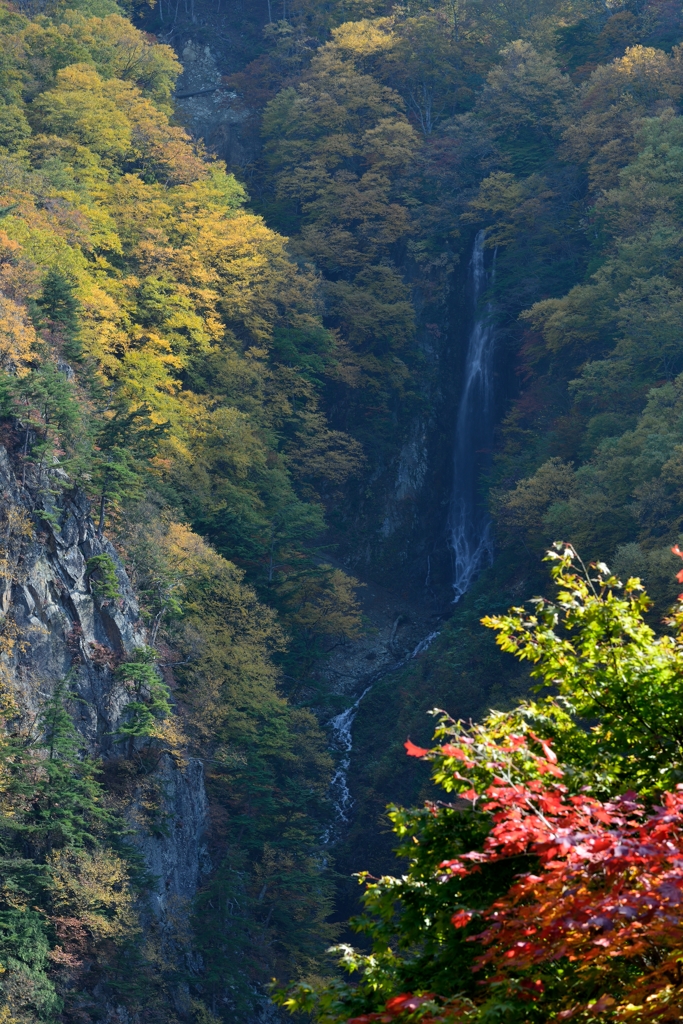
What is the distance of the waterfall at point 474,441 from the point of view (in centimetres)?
3434

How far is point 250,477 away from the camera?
30.0m

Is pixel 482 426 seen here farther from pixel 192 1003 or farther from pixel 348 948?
pixel 348 948

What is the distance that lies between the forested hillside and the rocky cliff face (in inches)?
2.9

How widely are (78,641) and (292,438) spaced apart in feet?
45.4

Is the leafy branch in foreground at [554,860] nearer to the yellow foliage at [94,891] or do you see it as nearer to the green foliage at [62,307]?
the yellow foliage at [94,891]

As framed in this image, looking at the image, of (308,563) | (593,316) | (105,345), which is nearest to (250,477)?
(308,563)

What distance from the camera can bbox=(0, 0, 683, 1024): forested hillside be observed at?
19.7 m

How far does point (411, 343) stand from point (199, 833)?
1963cm

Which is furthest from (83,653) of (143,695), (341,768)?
(341,768)

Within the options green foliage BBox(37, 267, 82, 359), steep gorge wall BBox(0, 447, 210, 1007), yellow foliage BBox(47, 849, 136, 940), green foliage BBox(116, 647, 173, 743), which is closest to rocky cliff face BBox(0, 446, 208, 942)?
steep gorge wall BBox(0, 447, 210, 1007)

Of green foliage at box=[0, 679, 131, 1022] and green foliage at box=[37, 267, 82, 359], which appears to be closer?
green foliage at box=[0, 679, 131, 1022]

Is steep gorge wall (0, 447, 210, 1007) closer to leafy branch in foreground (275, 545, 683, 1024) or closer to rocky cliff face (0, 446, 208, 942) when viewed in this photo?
rocky cliff face (0, 446, 208, 942)

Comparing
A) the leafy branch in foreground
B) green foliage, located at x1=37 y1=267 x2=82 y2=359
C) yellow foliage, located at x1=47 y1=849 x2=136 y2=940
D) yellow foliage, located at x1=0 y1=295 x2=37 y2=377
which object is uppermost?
green foliage, located at x1=37 y1=267 x2=82 y2=359

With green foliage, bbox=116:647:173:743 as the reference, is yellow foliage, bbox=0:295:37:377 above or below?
above
